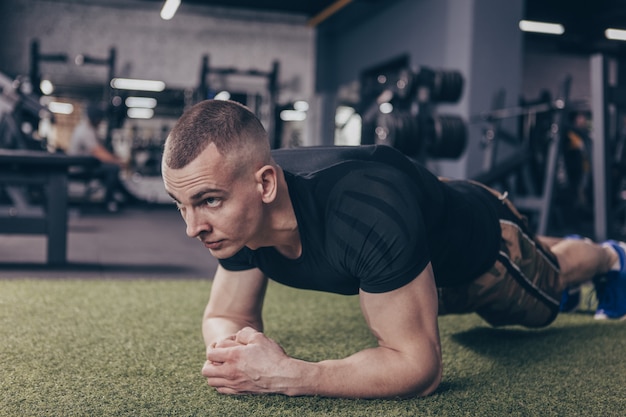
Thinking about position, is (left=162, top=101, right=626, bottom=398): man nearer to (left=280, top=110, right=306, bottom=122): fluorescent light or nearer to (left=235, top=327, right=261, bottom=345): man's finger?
(left=235, top=327, right=261, bottom=345): man's finger

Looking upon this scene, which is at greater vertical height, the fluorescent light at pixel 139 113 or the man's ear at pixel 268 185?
the fluorescent light at pixel 139 113

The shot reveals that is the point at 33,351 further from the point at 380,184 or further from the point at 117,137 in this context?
the point at 117,137

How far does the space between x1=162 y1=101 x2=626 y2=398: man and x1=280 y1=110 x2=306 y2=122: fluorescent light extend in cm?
893

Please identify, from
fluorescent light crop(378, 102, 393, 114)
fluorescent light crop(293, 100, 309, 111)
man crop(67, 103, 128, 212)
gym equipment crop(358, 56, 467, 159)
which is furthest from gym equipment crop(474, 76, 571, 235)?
fluorescent light crop(293, 100, 309, 111)

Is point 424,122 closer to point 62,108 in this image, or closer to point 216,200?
point 216,200

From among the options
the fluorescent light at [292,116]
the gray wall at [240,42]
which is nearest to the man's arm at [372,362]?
the gray wall at [240,42]

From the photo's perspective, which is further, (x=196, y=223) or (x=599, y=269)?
(x=599, y=269)

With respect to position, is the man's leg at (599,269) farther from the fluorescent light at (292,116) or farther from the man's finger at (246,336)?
the fluorescent light at (292,116)

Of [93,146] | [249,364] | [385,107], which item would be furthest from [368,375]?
[385,107]

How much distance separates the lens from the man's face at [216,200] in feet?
3.53

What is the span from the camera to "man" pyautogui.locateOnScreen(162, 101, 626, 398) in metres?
1.10

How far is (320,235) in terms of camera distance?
3.98ft

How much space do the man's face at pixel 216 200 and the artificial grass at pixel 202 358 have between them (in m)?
0.34

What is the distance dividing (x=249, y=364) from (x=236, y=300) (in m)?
0.29
